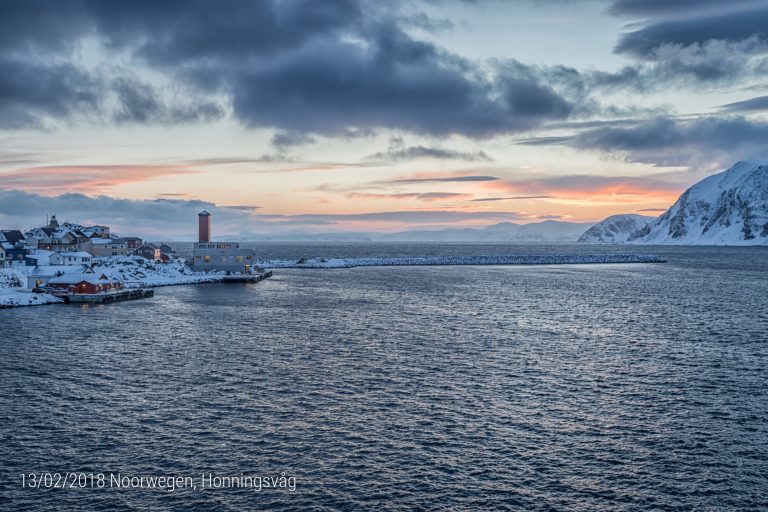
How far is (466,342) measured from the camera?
189 feet

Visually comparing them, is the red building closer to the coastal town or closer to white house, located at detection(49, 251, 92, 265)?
the coastal town

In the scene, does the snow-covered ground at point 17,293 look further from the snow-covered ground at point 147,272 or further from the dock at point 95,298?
the snow-covered ground at point 147,272

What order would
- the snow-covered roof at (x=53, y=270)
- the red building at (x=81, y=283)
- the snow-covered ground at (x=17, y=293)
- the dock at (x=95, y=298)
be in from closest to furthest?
the snow-covered ground at (x=17, y=293) → the dock at (x=95, y=298) → the red building at (x=81, y=283) → the snow-covered roof at (x=53, y=270)

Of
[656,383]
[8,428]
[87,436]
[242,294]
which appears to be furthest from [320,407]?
[242,294]

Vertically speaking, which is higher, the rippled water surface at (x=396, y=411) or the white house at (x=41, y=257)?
the white house at (x=41, y=257)

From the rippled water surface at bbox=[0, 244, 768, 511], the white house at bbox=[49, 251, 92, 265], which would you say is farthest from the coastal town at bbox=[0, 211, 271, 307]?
the rippled water surface at bbox=[0, 244, 768, 511]

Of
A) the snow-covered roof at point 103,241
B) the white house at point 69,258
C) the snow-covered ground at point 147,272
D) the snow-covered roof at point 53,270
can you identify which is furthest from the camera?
the snow-covered roof at point 103,241

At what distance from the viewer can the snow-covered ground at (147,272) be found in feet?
405

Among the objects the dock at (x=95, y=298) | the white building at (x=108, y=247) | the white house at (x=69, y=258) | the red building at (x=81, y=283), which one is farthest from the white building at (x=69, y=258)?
the dock at (x=95, y=298)

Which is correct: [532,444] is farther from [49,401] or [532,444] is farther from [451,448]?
[49,401]

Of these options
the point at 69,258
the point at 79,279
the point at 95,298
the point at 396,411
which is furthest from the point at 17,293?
the point at 396,411

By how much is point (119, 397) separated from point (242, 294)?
7114cm

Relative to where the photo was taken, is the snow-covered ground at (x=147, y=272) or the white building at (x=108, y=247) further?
the white building at (x=108, y=247)

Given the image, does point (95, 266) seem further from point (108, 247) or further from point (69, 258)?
point (108, 247)
